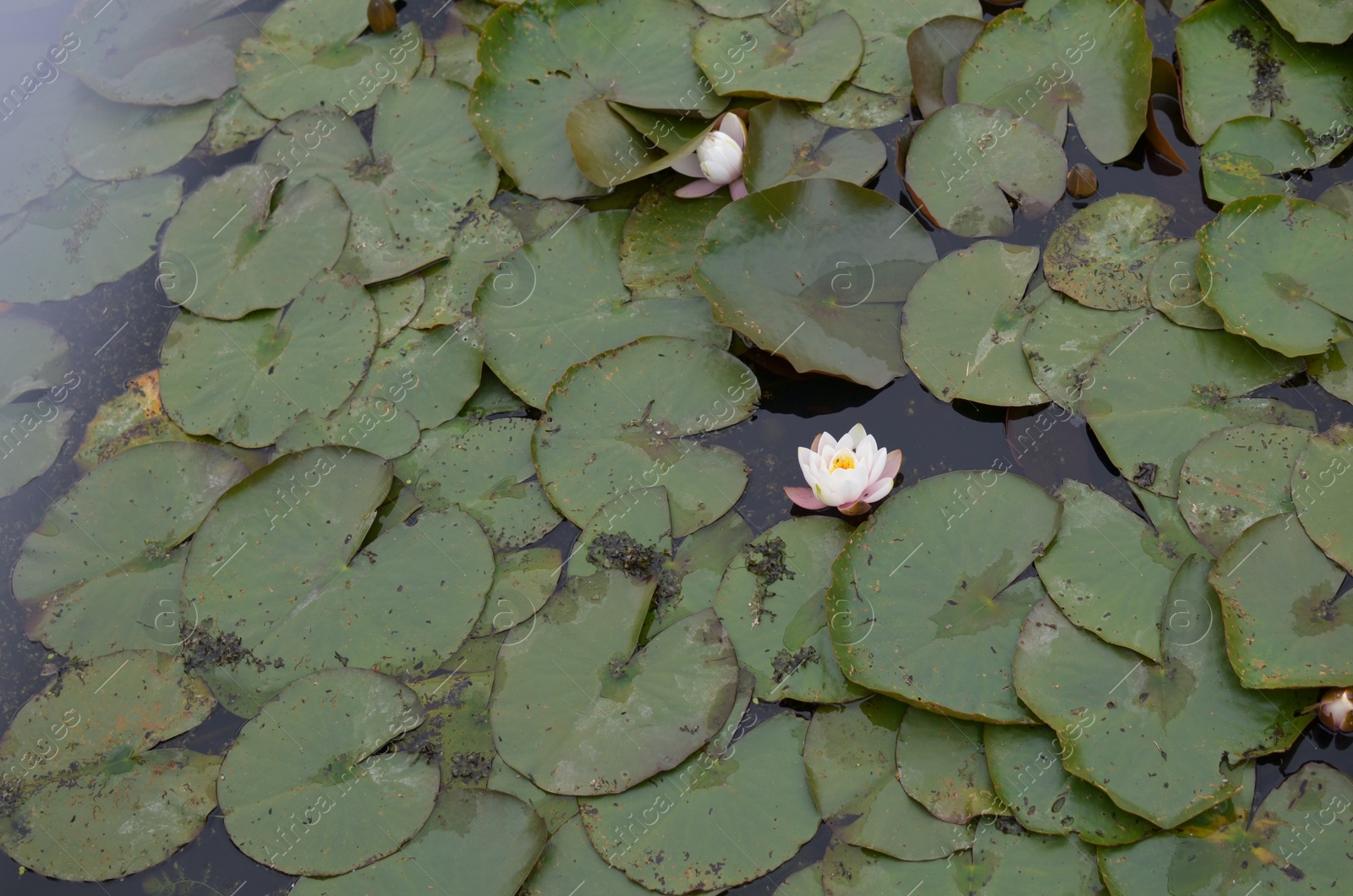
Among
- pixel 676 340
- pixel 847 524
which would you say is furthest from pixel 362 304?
pixel 847 524

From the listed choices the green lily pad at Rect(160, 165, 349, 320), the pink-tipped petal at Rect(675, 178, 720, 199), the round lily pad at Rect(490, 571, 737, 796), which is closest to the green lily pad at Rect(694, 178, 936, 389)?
the pink-tipped petal at Rect(675, 178, 720, 199)

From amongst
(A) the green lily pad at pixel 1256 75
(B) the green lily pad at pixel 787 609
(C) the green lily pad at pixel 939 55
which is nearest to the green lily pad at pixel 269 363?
(B) the green lily pad at pixel 787 609

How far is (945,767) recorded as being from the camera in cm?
241

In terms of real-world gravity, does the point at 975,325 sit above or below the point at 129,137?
below

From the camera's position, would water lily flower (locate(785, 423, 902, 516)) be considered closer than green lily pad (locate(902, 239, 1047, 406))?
Yes

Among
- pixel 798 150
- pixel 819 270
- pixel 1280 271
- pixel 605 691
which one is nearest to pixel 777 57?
pixel 798 150

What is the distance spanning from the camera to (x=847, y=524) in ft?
9.23

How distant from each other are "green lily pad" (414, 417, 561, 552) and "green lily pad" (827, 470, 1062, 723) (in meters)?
1.03

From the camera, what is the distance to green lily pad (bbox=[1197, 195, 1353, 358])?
2.83 m

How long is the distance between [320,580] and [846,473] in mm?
1722

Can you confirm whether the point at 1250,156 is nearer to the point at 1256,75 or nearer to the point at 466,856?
the point at 1256,75

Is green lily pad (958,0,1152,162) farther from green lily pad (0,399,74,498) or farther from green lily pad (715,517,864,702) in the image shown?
green lily pad (0,399,74,498)

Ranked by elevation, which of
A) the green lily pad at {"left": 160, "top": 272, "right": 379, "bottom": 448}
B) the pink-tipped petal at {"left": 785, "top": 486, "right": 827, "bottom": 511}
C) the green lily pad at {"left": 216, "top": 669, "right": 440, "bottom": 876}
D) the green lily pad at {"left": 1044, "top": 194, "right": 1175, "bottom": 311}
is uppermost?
the green lily pad at {"left": 160, "top": 272, "right": 379, "bottom": 448}

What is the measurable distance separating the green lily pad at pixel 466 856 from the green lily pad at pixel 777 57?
274 centimetres
